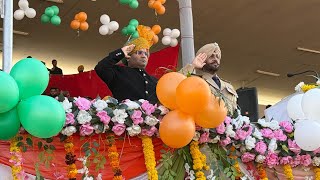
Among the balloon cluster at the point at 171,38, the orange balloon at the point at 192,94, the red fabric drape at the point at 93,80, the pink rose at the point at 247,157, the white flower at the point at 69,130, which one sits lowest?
the pink rose at the point at 247,157

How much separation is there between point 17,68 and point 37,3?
5412mm

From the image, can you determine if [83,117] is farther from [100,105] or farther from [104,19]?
[104,19]

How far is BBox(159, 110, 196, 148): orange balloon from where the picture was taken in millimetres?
3277

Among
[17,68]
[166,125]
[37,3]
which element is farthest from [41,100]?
[37,3]

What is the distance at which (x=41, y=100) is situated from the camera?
3045 mm

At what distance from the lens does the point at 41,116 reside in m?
2.97

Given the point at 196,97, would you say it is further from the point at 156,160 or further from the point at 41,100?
the point at 41,100

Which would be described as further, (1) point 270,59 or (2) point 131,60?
(1) point 270,59

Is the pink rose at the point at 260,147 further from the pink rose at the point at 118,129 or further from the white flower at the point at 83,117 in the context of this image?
the white flower at the point at 83,117

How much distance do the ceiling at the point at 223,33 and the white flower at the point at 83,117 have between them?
499 centimetres

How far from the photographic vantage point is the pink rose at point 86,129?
332 centimetres

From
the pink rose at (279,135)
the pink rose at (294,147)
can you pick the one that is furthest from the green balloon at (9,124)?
the pink rose at (294,147)

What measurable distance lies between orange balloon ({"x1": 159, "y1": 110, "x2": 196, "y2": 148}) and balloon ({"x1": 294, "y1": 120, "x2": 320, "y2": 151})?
92 cm

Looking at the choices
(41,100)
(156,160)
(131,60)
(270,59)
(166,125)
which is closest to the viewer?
(41,100)
